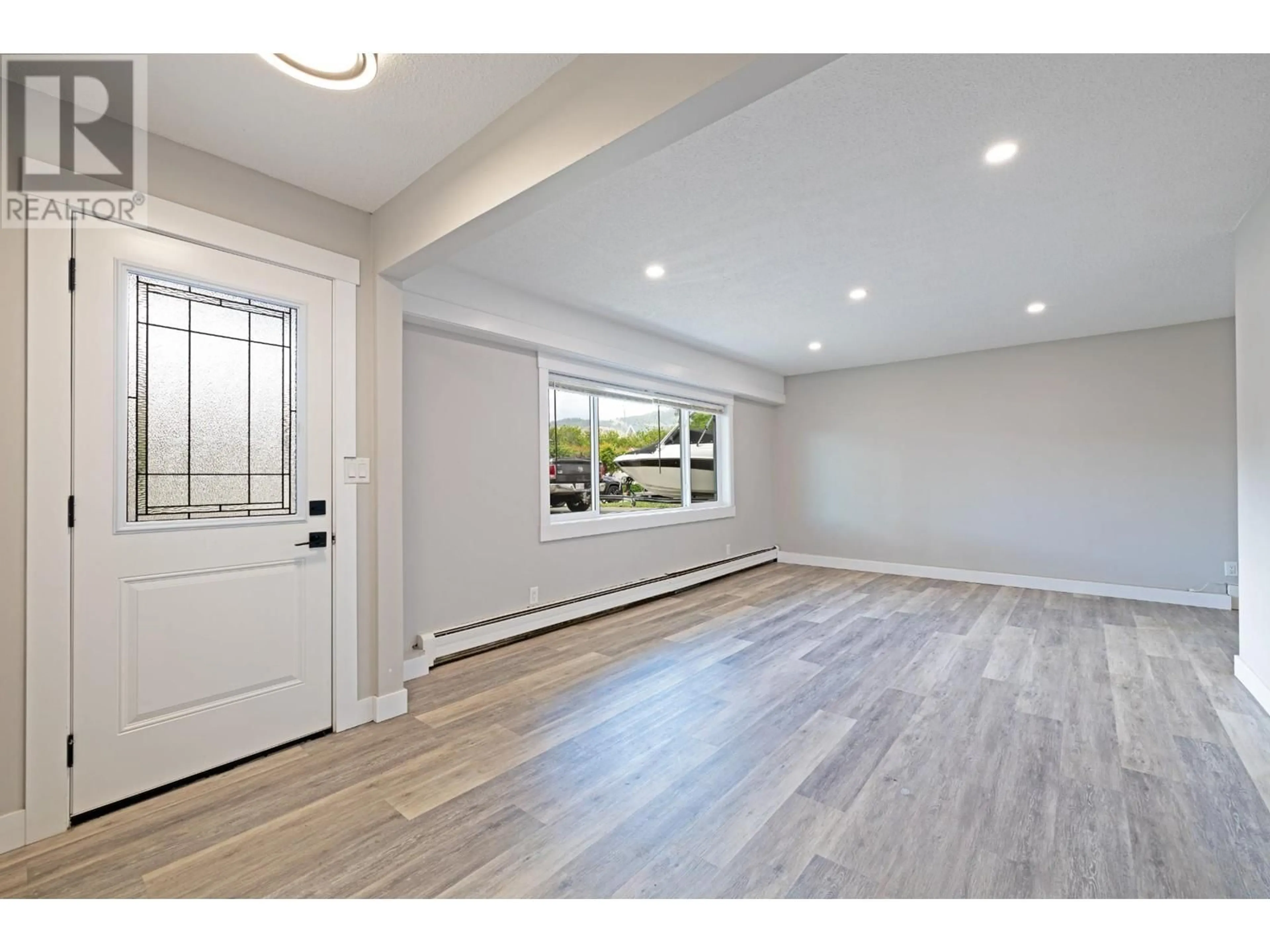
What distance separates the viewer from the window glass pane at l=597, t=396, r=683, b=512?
16.0 ft

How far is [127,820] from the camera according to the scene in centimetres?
182

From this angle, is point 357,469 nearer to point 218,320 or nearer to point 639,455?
point 218,320

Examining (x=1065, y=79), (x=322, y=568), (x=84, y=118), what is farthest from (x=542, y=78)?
(x=322, y=568)

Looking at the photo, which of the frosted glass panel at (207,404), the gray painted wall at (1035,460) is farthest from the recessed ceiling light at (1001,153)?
the gray painted wall at (1035,460)

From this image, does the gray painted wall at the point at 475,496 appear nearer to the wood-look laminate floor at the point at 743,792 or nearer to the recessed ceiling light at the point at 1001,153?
the wood-look laminate floor at the point at 743,792

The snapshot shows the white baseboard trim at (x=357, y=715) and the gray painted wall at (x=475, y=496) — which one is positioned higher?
the gray painted wall at (x=475, y=496)

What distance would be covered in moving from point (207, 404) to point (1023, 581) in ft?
22.9

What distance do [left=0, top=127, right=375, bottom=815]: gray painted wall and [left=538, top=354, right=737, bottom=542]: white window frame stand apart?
63.5 inches

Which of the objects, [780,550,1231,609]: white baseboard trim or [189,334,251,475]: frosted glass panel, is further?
[780,550,1231,609]: white baseboard trim

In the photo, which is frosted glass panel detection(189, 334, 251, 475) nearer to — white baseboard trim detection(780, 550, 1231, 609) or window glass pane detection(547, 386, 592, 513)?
window glass pane detection(547, 386, 592, 513)

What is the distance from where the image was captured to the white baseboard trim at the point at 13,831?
1653mm

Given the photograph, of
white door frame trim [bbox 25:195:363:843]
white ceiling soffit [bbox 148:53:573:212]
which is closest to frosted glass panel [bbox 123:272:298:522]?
white door frame trim [bbox 25:195:363:843]

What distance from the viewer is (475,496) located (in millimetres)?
3652

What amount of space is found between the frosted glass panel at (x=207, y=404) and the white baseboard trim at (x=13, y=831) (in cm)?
100
